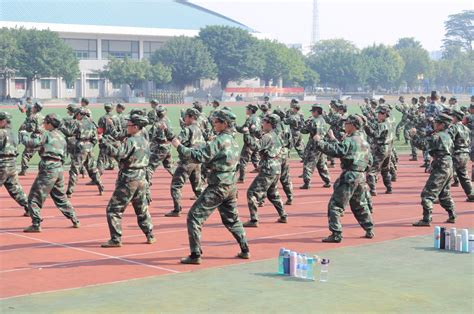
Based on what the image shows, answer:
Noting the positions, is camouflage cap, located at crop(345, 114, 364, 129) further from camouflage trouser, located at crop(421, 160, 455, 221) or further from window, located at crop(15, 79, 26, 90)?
window, located at crop(15, 79, 26, 90)

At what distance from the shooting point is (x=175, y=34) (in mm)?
132875

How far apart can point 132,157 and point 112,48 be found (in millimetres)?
114449

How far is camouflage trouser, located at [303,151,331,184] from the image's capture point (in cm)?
2330

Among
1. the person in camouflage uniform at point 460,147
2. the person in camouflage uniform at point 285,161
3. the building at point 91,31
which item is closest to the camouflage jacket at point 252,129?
the person in camouflage uniform at point 285,161

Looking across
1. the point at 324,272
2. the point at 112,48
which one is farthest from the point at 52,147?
the point at 112,48

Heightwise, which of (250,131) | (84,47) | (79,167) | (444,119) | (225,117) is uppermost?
(84,47)

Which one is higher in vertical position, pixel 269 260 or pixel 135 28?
pixel 135 28

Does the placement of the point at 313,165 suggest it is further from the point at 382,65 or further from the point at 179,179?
the point at 382,65

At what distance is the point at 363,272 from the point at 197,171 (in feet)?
21.2

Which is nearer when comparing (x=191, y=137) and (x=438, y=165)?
(x=438, y=165)

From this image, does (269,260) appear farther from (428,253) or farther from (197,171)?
(197,171)

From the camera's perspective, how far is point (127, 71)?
111 meters

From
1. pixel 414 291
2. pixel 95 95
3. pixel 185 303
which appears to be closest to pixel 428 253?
pixel 414 291

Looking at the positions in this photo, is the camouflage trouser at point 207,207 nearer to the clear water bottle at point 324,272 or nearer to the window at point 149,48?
the clear water bottle at point 324,272
